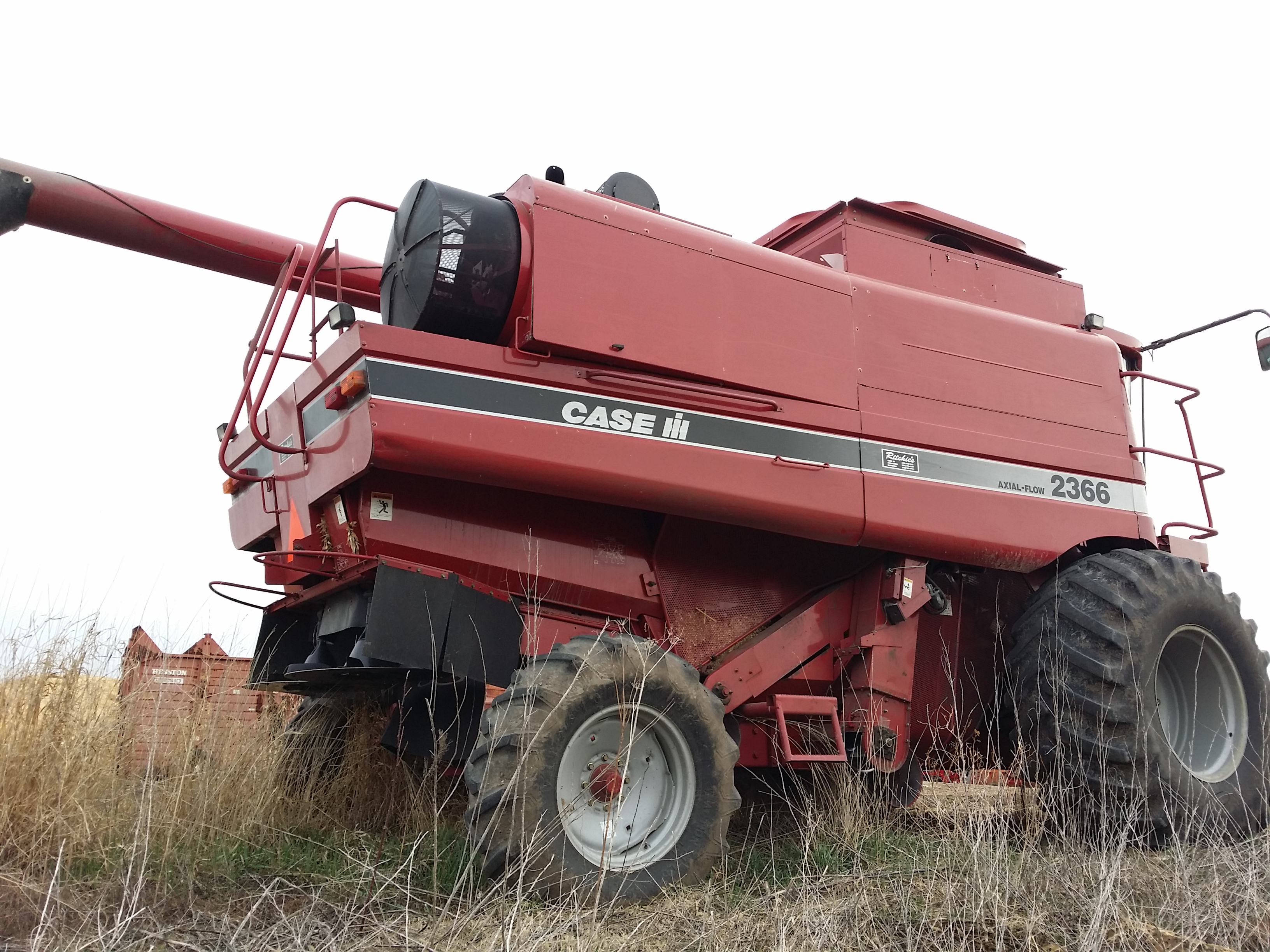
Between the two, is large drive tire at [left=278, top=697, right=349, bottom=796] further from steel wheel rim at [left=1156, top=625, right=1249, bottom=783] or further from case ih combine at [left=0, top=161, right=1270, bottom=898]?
steel wheel rim at [left=1156, top=625, right=1249, bottom=783]

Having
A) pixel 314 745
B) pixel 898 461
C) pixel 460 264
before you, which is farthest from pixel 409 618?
pixel 898 461

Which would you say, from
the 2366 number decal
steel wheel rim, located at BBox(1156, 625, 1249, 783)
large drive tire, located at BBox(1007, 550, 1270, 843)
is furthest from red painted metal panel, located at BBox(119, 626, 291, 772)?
steel wheel rim, located at BBox(1156, 625, 1249, 783)

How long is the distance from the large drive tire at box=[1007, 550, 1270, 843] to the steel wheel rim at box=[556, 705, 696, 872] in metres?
1.90

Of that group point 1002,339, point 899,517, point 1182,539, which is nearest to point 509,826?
point 899,517

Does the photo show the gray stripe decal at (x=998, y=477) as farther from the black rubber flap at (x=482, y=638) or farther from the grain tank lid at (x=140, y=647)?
the grain tank lid at (x=140, y=647)

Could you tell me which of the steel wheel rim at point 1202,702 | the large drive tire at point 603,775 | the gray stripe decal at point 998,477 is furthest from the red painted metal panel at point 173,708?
the steel wheel rim at point 1202,702

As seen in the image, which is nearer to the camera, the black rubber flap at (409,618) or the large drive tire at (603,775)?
the large drive tire at (603,775)

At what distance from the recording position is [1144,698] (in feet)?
16.8

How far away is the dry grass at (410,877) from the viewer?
321 cm

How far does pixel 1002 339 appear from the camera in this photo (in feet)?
19.4

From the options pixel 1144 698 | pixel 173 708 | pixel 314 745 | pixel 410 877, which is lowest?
pixel 410 877

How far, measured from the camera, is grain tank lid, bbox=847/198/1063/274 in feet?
20.5

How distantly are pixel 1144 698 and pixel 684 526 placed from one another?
241 centimetres

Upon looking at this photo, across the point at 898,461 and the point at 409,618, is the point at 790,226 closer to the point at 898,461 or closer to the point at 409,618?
the point at 898,461
